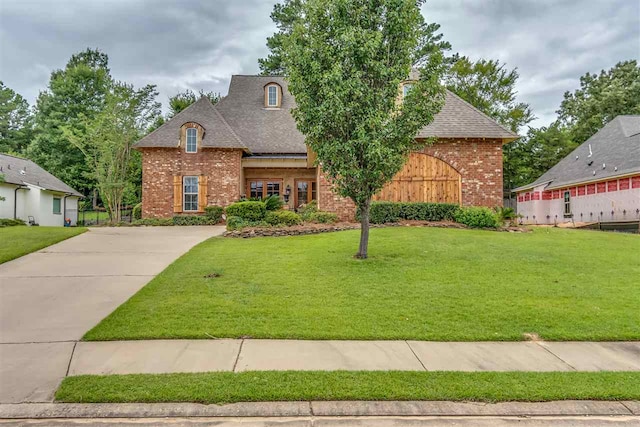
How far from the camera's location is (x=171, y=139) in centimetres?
1825

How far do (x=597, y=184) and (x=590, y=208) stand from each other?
1340mm

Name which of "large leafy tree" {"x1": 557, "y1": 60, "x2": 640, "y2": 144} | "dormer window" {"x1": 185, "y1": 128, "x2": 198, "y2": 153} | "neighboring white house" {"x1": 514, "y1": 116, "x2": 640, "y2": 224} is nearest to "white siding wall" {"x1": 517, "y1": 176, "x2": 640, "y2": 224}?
"neighboring white house" {"x1": 514, "y1": 116, "x2": 640, "y2": 224}

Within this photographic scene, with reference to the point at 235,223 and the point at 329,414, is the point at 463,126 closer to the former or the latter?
the point at 235,223

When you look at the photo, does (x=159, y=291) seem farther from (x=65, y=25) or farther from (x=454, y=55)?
(x=454, y=55)

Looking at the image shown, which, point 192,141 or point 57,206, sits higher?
point 192,141

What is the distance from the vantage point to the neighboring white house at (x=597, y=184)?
1675 centimetres

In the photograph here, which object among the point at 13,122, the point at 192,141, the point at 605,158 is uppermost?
the point at 13,122

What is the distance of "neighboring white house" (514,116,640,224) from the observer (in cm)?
1675

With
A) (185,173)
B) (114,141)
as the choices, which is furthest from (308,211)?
(114,141)

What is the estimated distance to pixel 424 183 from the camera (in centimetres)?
1580

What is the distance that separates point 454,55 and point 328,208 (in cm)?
2197

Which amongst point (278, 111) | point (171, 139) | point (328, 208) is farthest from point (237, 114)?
point (328, 208)

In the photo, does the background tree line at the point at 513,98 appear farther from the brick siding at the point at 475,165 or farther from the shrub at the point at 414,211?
the shrub at the point at 414,211

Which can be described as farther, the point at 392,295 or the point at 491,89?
the point at 491,89
